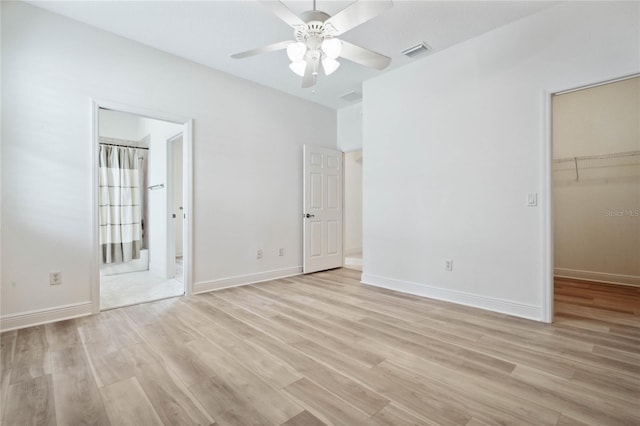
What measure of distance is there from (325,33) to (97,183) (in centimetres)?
263

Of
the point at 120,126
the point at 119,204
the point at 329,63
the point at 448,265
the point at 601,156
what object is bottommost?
the point at 448,265

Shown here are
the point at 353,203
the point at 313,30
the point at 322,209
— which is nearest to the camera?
the point at 313,30

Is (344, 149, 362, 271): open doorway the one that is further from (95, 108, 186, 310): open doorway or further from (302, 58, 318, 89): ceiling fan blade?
(302, 58, 318, 89): ceiling fan blade

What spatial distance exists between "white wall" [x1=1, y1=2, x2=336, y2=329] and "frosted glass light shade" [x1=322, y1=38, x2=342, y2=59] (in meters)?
2.25

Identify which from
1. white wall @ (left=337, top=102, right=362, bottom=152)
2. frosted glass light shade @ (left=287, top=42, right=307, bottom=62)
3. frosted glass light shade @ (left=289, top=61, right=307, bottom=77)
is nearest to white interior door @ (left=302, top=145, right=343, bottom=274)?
white wall @ (left=337, top=102, right=362, bottom=152)

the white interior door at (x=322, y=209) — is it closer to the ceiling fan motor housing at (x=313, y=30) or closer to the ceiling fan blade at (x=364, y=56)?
the ceiling fan blade at (x=364, y=56)

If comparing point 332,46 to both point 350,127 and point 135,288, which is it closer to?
point 350,127

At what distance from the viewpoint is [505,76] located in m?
2.92

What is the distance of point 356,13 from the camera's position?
1.86 metres

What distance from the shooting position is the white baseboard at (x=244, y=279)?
12.0 ft

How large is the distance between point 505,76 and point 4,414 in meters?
4.43

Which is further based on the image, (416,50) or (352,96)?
(352,96)

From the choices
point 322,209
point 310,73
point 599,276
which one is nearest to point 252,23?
point 310,73

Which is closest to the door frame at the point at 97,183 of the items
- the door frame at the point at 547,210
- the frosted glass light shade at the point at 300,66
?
the frosted glass light shade at the point at 300,66
